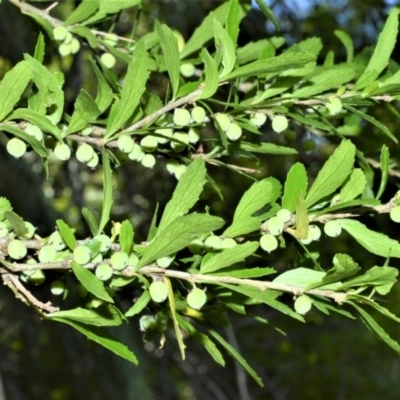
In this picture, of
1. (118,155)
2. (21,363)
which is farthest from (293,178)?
(21,363)

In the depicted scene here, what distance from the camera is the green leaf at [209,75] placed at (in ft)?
1.40

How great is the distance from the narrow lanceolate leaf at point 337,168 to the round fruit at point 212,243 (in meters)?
0.08

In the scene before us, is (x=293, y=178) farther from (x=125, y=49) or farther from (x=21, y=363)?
(x=21, y=363)

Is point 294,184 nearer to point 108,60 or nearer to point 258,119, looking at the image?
point 258,119

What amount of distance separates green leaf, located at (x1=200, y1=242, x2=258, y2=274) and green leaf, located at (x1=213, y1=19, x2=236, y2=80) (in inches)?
5.2

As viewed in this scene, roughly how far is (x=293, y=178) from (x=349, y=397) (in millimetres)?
3274

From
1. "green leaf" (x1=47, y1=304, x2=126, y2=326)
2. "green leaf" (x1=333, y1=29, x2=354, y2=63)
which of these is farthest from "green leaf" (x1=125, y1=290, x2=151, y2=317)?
"green leaf" (x1=333, y1=29, x2=354, y2=63)

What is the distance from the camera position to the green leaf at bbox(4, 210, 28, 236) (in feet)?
1.30

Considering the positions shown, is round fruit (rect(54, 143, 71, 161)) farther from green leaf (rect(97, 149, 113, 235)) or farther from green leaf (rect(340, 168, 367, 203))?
green leaf (rect(340, 168, 367, 203))

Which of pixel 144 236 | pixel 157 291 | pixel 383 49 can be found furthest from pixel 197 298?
pixel 144 236

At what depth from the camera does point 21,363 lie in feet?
9.80

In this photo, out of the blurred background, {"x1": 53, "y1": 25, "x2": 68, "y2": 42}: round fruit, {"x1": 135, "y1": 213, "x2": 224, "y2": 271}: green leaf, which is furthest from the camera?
the blurred background

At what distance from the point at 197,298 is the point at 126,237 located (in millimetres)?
64

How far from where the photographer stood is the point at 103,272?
41cm
